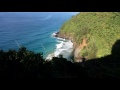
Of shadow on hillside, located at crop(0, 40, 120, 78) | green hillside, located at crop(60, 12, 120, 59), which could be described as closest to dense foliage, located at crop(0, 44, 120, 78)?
shadow on hillside, located at crop(0, 40, 120, 78)

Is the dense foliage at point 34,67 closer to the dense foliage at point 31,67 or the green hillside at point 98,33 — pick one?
the dense foliage at point 31,67

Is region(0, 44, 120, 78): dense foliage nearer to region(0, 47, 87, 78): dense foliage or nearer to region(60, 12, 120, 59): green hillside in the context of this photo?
region(0, 47, 87, 78): dense foliage

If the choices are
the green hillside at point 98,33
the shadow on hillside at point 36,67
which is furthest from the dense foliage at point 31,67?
the green hillside at point 98,33

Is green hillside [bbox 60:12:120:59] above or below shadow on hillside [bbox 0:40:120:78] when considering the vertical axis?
above

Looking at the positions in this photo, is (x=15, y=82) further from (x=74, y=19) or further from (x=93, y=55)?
(x=74, y=19)

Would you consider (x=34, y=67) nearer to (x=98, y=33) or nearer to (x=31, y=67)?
(x=31, y=67)

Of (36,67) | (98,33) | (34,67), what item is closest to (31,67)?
(34,67)

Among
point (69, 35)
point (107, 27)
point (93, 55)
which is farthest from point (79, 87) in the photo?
point (69, 35)

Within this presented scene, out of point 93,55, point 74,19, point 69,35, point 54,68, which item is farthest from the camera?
point 74,19
